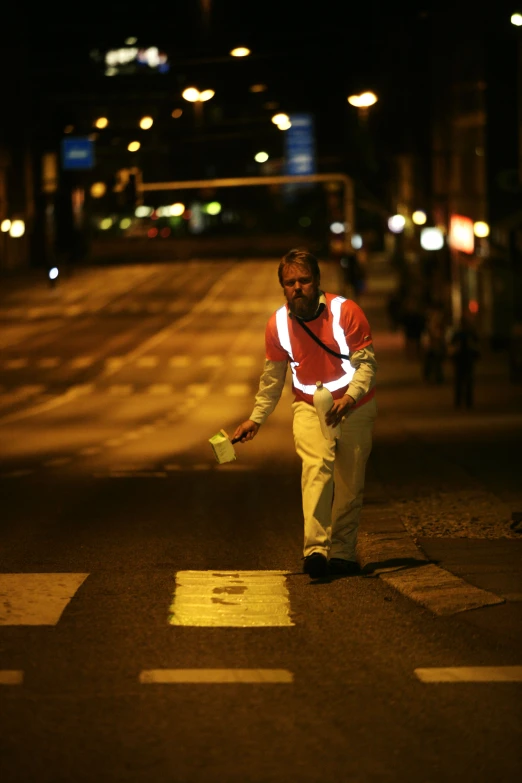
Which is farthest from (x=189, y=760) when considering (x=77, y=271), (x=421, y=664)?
(x=77, y=271)

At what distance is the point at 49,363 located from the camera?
155ft

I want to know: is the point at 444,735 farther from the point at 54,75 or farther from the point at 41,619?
the point at 54,75

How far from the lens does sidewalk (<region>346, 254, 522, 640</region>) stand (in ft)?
24.6

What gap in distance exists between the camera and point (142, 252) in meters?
115

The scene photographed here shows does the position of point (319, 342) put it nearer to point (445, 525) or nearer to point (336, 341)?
point (336, 341)

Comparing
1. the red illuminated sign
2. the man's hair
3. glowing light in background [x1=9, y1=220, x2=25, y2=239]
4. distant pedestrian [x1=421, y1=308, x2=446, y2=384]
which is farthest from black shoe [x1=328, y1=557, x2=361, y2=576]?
glowing light in background [x1=9, y1=220, x2=25, y2=239]

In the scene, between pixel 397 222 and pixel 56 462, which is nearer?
pixel 56 462

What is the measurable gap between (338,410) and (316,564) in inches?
36.0

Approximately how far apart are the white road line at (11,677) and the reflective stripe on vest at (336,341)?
2.87 meters

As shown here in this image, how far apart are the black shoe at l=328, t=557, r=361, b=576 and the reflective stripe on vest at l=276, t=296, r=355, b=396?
102 centimetres

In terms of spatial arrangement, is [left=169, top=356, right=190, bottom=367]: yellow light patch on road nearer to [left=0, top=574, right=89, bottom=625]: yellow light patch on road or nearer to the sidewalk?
the sidewalk

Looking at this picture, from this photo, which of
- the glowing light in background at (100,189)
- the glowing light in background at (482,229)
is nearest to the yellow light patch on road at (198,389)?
the glowing light in background at (482,229)

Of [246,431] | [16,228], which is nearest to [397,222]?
[16,228]

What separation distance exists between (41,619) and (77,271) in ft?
288
